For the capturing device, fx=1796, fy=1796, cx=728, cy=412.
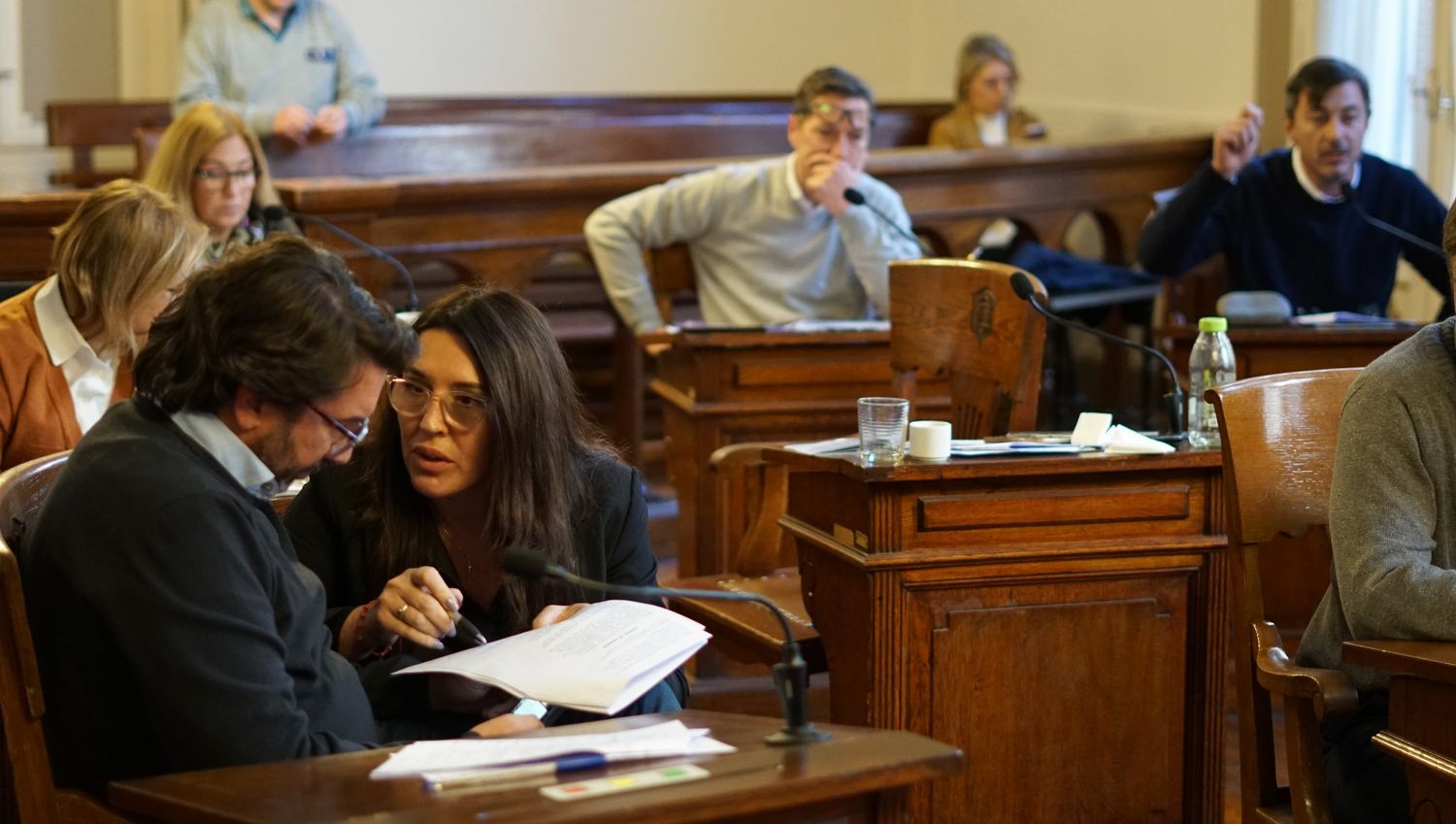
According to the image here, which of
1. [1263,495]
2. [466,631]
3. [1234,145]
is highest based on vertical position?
[1234,145]

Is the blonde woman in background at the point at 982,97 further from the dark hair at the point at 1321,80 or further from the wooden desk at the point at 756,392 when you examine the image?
the wooden desk at the point at 756,392

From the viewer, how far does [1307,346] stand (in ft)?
13.4

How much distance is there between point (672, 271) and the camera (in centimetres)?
472

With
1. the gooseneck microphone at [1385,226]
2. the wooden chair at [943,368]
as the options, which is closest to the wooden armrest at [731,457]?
the wooden chair at [943,368]

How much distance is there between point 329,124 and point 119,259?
2723mm

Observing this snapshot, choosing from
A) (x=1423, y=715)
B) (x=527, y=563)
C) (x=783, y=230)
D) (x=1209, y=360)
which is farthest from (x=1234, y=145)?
(x=527, y=563)

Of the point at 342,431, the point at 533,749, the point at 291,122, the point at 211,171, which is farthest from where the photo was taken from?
the point at 291,122

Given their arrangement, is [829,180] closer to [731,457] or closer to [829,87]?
[829,87]

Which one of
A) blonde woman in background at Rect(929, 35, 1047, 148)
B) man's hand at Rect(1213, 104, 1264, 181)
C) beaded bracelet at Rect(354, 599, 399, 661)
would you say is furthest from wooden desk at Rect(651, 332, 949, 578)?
blonde woman in background at Rect(929, 35, 1047, 148)

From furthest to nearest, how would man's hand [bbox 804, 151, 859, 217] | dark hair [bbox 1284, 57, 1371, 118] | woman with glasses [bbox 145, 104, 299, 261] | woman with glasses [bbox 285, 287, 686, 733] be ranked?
man's hand [bbox 804, 151, 859, 217] → dark hair [bbox 1284, 57, 1371, 118] → woman with glasses [bbox 145, 104, 299, 261] → woman with glasses [bbox 285, 287, 686, 733]

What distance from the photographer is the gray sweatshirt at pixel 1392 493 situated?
2123mm

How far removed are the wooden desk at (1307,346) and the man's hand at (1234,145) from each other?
536 millimetres

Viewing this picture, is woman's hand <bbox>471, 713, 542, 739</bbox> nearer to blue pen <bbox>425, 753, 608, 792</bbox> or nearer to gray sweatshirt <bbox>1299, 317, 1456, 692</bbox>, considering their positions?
blue pen <bbox>425, 753, 608, 792</bbox>

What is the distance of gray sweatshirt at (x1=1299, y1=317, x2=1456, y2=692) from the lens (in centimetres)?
212
